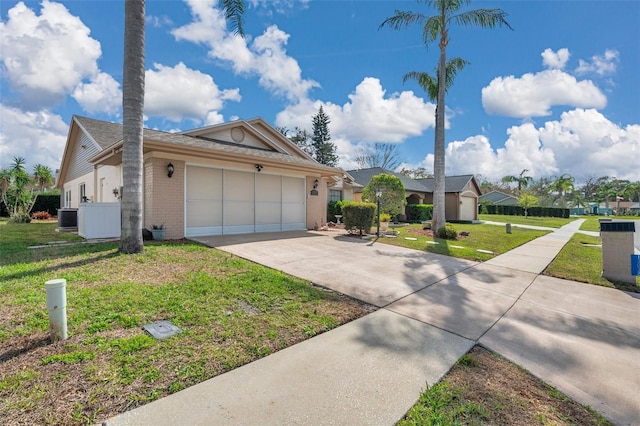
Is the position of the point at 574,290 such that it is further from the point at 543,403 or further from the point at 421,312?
the point at 543,403

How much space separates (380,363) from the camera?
276 cm

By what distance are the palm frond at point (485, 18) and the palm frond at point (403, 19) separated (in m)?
1.67

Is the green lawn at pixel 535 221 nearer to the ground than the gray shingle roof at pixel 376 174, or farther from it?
nearer to the ground

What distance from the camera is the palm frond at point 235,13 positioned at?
7.90 metres

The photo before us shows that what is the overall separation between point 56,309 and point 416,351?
12.3 feet

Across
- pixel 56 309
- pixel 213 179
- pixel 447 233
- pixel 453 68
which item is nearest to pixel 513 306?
pixel 56 309

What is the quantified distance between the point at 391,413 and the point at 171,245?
24.8 ft

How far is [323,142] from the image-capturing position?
135ft

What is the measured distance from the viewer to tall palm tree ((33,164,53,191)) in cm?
2216

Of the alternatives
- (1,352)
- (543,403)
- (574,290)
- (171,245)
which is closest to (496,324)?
(543,403)

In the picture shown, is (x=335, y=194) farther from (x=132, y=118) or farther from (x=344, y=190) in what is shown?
(x=132, y=118)

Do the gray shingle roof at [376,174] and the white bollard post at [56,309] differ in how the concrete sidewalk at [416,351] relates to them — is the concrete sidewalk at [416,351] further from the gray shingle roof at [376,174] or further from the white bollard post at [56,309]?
the gray shingle roof at [376,174]

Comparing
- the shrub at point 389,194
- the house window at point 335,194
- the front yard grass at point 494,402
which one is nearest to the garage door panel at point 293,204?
the shrub at point 389,194

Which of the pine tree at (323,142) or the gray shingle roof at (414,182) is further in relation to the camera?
the pine tree at (323,142)
